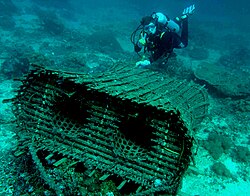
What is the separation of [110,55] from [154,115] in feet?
43.3

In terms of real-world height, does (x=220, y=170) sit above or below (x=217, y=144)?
below

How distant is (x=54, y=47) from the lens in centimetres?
1650

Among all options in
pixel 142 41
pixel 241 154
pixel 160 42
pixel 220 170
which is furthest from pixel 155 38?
pixel 241 154

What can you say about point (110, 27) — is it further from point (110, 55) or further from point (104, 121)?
point (104, 121)

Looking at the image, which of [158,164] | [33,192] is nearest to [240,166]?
[158,164]

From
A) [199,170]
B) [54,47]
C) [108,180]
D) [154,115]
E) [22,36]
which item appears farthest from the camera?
[22,36]

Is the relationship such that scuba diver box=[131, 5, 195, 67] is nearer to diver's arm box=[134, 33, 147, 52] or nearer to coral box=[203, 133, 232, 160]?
diver's arm box=[134, 33, 147, 52]

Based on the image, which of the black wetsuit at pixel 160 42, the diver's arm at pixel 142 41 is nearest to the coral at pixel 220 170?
the black wetsuit at pixel 160 42

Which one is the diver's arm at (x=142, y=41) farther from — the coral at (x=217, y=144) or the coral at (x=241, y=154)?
the coral at (x=241, y=154)

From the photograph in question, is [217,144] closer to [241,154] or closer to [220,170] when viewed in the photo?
[241,154]

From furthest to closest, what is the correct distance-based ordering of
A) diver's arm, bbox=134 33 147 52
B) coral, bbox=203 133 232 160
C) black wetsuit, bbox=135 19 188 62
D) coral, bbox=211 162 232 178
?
diver's arm, bbox=134 33 147 52 → black wetsuit, bbox=135 19 188 62 → coral, bbox=203 133 232 160 → coral, bbox=211 162 232 178

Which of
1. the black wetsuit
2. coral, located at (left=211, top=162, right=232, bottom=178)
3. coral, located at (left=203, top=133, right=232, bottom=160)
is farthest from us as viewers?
the black wetsuit

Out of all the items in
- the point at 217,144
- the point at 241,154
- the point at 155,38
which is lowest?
the point at 241,154

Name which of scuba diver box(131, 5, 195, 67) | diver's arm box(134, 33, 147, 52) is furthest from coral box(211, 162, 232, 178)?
diver's arm box(134, 33, 147, 52)
